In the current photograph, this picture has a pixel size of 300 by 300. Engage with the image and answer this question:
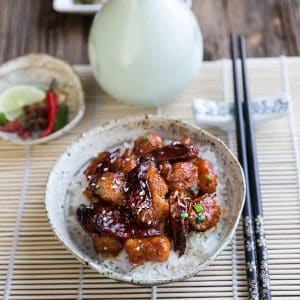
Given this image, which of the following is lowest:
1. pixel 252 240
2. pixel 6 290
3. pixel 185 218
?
pixel 6 290

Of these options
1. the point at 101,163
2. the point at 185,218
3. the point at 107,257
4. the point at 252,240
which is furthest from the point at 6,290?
the point at 252,240

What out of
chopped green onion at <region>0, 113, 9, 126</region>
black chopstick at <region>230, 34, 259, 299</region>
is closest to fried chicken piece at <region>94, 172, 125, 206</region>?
black chopstick at <region>230, 34, 259, 299</region>

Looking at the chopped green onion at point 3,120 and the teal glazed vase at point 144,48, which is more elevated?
the teal glazed vase at point 144,48

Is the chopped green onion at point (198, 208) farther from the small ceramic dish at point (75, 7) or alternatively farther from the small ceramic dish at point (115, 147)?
the small ceramic dish at point (75, 7)

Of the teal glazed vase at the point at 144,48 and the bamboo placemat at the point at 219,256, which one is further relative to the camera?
the teal glazed vase at the point at 144,48

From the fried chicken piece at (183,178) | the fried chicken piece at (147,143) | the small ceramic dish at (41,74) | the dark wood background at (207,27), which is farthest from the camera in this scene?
the dark wood background at (207,27)

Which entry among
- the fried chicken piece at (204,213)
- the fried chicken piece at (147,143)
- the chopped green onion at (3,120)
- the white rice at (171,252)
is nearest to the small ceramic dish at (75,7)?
the chopped green onion at (3,120)

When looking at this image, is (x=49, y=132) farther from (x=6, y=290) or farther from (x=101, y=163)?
(x=6, y=290)
